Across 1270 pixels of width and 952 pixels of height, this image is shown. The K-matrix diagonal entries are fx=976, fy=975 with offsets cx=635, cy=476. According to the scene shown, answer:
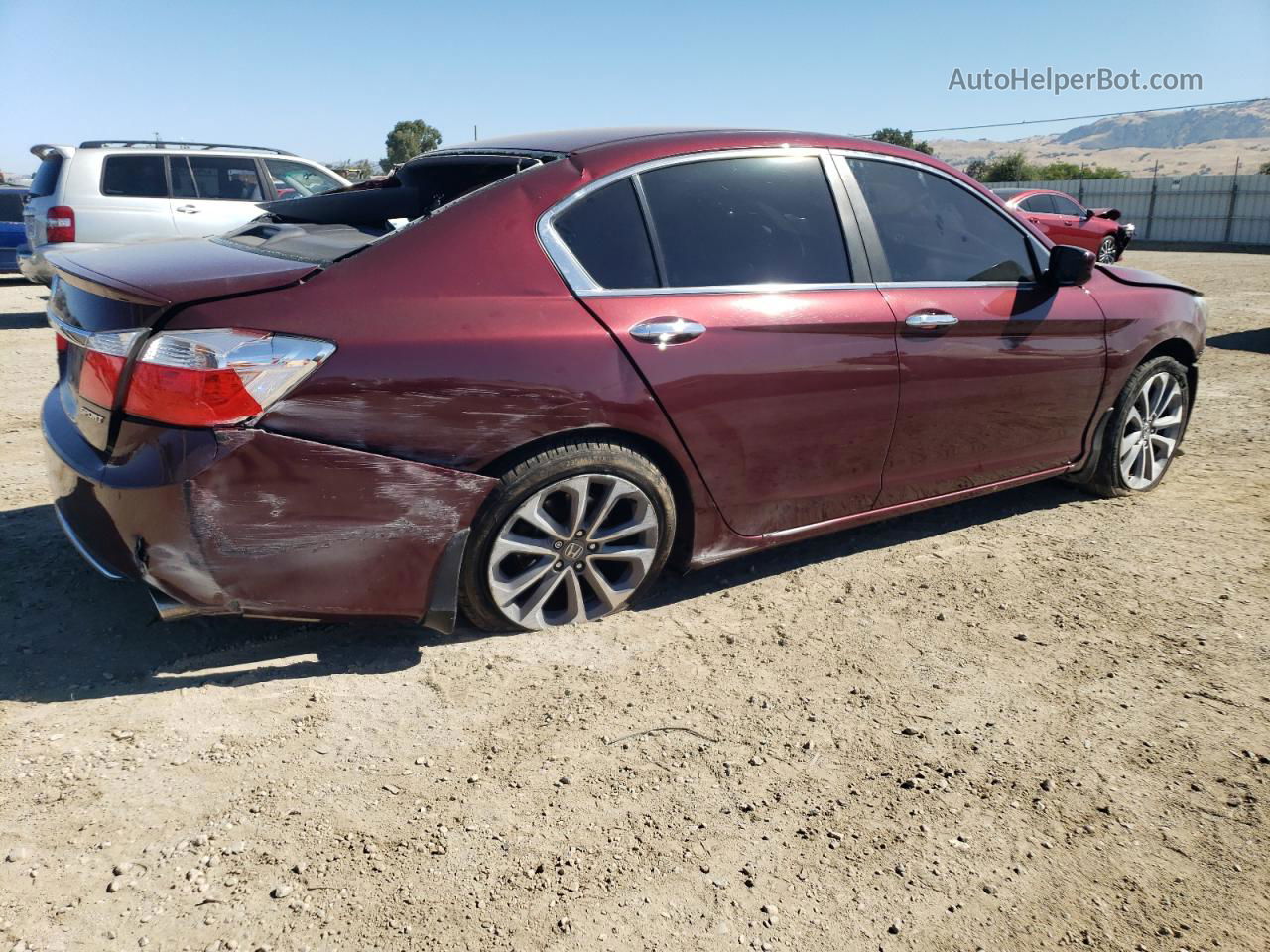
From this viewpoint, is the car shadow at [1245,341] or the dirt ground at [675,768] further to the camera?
the car shadow at [1245,341]

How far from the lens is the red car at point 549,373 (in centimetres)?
267

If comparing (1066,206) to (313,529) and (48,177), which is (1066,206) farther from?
(313,529)

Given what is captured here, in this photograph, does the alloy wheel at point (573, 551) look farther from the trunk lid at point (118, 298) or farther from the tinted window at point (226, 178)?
the tinted window at point (226, 178)

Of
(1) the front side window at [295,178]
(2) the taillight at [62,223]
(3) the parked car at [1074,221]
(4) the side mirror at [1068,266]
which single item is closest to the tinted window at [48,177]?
(2) the taillight at [62,223]

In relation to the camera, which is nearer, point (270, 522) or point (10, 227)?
point (270, 522)

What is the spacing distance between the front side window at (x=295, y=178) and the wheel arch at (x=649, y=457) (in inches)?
348

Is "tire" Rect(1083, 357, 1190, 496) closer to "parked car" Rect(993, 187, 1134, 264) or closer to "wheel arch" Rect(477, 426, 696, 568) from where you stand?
"wheel arch" Rect(477, 426, 696, 568)

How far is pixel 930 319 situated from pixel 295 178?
371 inches

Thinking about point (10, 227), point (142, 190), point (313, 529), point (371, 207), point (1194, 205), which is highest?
point (1194, 205)

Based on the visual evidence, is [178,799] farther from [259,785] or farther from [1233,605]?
[1233,605]

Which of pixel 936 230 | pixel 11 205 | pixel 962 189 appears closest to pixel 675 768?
pixel 936 230

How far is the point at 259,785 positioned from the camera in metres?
2.48

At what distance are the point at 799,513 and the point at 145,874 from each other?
2388mm

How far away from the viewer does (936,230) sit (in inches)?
157
